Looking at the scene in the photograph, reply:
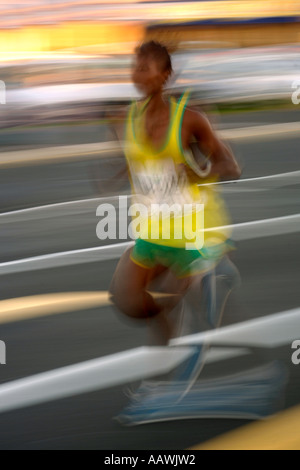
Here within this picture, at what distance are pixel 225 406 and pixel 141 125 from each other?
4.34 ft

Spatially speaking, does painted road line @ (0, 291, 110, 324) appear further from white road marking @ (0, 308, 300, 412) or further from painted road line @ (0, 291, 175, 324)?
white road marking @ (0, 308, 300, 412)

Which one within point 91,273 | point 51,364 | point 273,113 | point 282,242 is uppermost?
point 273,113

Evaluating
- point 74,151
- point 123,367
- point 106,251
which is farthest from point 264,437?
point 74,151

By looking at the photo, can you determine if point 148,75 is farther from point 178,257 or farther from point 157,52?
point 178,257

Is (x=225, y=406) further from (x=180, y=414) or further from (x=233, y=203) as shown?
(x=233, y=203)

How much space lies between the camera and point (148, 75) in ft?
12.0

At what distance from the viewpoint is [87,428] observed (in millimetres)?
3861

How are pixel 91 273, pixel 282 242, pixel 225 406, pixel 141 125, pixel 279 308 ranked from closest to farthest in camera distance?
pixel 141 125 < pixel 225 406 < pixel 279 308 < pixel 91 273 < pixel 282 242

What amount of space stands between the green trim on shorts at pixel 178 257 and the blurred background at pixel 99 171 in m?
0.35

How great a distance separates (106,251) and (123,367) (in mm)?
3165

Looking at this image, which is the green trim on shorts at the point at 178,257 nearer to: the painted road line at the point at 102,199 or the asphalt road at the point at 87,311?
the asphalt road at the point at 87,311

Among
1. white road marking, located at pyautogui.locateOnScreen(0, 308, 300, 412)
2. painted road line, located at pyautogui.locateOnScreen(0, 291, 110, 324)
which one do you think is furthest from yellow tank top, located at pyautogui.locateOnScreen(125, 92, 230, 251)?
painted road line, located at pyautogui.locateOnScreen(0, 291, 110, 324)
